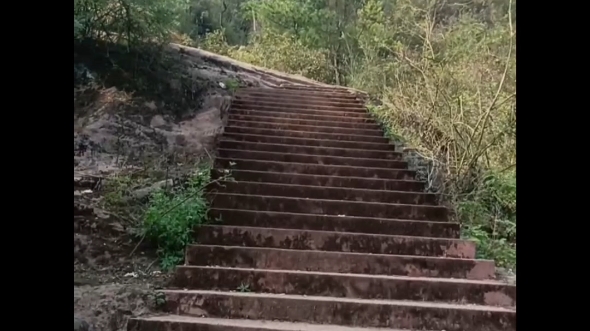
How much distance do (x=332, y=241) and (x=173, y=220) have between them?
848 mm

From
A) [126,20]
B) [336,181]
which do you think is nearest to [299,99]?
Result: [336,181]

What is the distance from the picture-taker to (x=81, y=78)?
63.6 inches

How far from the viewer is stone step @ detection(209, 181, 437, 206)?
11.0 ft

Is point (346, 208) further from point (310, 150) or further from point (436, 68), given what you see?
point (436, 68)

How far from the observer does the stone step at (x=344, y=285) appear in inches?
95.0

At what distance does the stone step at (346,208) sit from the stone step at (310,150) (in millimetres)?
924

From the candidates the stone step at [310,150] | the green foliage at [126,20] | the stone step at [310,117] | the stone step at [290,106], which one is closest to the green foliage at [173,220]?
the green foliage at [126,20]

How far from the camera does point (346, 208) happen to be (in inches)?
125

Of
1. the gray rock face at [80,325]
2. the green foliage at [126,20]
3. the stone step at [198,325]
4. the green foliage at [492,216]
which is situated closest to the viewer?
the gray rock face at [80,325]

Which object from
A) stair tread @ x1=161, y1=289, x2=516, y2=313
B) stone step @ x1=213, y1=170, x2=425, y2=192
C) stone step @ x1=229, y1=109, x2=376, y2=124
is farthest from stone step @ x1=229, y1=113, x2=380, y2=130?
stair tread @ x1=161, y1=289, x2=516, y2=313

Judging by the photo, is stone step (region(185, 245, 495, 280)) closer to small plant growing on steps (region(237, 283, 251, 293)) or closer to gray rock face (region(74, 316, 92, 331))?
small plant growing on steps (region(237, 283, 251, 293))

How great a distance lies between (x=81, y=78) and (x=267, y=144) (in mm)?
2518

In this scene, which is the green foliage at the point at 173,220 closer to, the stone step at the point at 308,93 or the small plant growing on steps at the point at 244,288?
the small plant growing on steps at the point at 244,288
